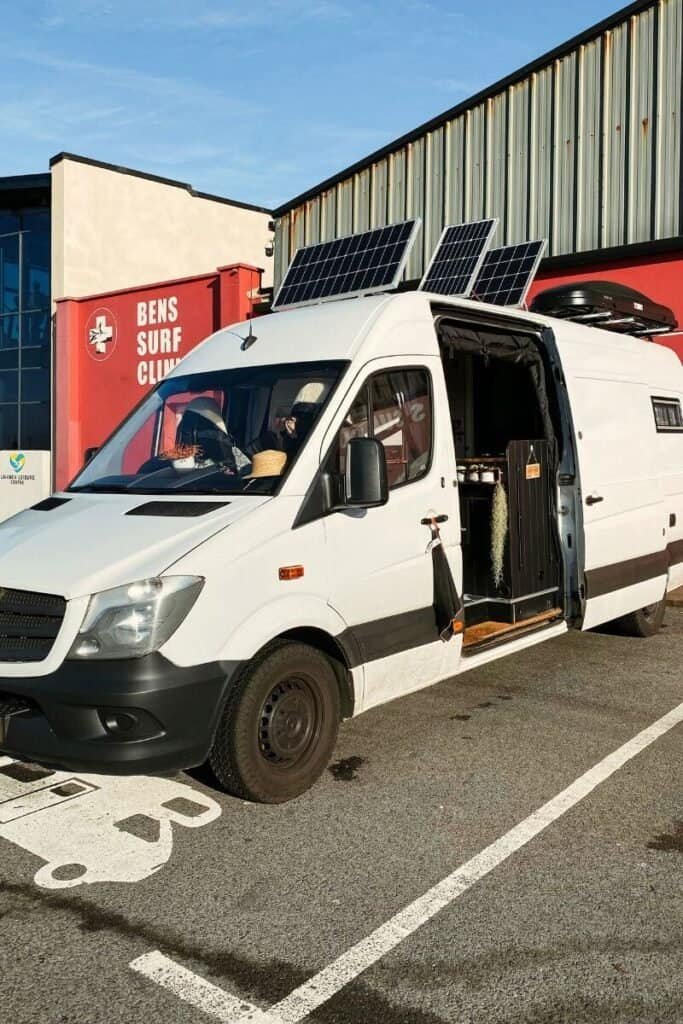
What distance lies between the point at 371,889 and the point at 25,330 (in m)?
23.8

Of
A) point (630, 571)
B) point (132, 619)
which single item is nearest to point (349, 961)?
point (132, 619)

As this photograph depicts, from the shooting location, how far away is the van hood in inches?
155

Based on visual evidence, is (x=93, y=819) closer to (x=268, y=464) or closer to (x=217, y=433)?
(x=268, y=464)

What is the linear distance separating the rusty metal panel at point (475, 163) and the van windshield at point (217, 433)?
10.5 metres

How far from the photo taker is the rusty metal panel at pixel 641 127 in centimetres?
1284

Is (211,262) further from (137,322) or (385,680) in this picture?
(385,680)

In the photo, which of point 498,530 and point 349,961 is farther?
point 498,530

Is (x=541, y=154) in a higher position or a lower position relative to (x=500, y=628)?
higher

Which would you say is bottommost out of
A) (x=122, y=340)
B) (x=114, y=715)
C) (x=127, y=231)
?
(x=114, y=715)

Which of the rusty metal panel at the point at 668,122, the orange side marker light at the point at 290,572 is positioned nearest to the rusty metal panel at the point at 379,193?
the rusty metal panel at the point at 668,122

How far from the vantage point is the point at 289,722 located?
14.4 feet

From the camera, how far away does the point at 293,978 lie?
3021 mm

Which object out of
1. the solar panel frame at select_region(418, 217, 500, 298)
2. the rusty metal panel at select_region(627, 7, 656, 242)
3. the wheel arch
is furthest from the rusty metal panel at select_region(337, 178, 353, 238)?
the wheel arch

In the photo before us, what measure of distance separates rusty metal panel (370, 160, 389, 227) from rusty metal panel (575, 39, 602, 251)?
3.69m
